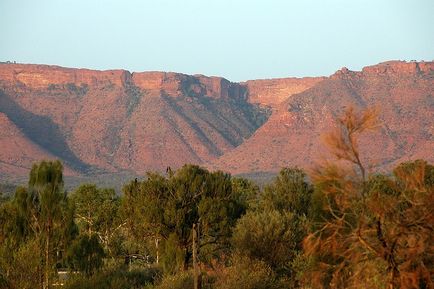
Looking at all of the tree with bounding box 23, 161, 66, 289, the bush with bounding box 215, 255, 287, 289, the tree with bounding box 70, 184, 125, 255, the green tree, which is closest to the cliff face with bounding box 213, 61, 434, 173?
the tree with bounding box 70, 184, 125, 255

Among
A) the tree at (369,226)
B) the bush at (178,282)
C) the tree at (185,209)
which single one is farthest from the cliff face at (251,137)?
the tree at (369,226)

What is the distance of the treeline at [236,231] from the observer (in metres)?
17.2

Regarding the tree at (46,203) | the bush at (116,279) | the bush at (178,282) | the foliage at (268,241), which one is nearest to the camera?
the tree at (46,203)

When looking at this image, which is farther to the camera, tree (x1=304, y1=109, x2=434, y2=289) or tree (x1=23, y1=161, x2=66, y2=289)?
tree (x1=23, y1=161, x2=66, y2=289)

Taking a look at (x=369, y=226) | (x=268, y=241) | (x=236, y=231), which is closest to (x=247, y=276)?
(x=268, y=241)

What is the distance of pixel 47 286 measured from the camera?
33906 mm

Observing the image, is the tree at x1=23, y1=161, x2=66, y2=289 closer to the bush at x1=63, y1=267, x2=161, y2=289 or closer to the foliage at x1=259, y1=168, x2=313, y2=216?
the bush at x1=63, y1=267, x2=161, y2=289

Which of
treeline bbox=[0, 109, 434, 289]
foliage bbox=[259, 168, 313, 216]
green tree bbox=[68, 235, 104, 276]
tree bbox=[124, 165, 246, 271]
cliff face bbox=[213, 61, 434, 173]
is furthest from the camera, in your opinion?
cliff face bbox=[213, 61, 434, 173]

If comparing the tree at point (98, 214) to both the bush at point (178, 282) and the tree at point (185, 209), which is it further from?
the bush at point (178, 282)

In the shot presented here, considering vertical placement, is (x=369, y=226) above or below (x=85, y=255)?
above

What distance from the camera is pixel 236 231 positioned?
146 feet

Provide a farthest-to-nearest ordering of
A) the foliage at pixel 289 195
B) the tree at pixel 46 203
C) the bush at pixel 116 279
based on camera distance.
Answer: the foliage at pixel 289 195
the bush at pixel 116 279
the tree at pixel 46 203

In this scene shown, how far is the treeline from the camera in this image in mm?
17250

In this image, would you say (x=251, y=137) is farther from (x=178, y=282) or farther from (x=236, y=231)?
(x=178, y=282)
